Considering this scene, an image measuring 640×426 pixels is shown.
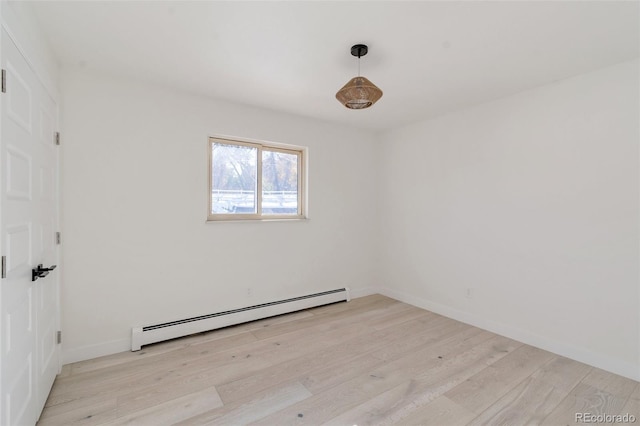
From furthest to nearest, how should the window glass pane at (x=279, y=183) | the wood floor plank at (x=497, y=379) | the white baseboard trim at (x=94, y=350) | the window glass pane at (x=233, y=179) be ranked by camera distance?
1. the window glass pane at (x=279, y=183)
2. the window glass pane at (x=233, y=179)
3. the white baseboard trim at (x=94, y=350)
4. the wood floor plank at (x=497, y=379)

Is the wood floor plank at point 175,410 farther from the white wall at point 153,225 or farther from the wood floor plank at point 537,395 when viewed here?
the wood floor plank at point 537,395

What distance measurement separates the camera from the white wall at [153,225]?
2.44 metres

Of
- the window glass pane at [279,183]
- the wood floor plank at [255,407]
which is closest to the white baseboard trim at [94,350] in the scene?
the wood floor plank at [255,407]

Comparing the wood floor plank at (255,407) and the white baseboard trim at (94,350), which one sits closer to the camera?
the wood floor plank at (255,407)

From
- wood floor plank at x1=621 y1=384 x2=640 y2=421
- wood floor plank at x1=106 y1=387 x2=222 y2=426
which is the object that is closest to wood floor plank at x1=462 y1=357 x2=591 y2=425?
wood floor plank at x1=621 y1=384 x2=640 y2=421

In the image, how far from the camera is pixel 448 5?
5.48 feet

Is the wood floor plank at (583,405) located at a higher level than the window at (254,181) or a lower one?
lower

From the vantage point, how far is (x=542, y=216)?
2.73m

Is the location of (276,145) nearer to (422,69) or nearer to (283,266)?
(283,266)

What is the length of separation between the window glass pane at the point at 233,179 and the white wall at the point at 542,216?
2238mm

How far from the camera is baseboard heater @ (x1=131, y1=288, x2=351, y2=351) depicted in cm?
268

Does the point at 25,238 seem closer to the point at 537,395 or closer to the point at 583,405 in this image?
the point at 537,395

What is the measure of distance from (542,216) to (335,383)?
2.47 m

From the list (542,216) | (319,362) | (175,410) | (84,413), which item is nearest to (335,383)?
(319,362)
